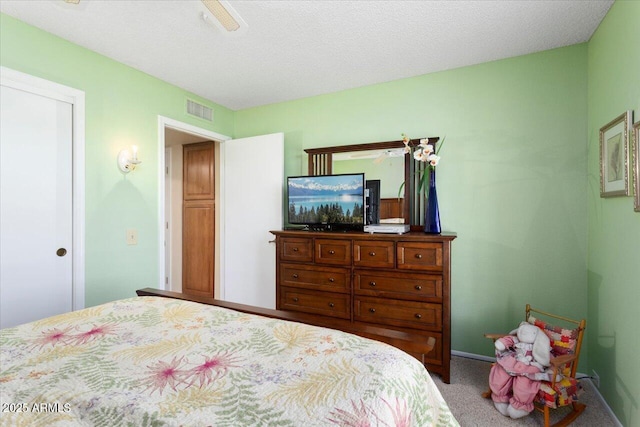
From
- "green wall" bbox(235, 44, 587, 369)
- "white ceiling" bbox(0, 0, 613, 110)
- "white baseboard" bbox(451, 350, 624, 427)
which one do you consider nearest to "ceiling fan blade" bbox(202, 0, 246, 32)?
"white ceiling" bbox(0, 0, 613, 110)

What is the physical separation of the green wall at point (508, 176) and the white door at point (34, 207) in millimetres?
2732

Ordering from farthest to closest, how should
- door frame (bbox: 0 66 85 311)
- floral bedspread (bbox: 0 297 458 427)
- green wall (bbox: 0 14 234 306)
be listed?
door frame (bbox: 0 66 85 311), green wall (bbox: 0 14 234 306), floral bedspread (bbox: 0 297 458 427)

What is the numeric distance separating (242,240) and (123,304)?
1939 mm

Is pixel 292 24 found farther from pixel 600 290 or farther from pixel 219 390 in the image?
pixel 600 290

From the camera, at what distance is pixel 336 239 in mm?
2570

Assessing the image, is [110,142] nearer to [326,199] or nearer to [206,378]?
[326,199]

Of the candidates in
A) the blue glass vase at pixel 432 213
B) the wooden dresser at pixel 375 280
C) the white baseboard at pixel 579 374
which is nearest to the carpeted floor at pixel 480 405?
the white baseboard at pixel 579 374

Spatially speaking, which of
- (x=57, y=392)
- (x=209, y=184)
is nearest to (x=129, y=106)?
(x=209, y=184)

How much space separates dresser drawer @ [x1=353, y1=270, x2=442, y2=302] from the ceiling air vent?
95.5 inches

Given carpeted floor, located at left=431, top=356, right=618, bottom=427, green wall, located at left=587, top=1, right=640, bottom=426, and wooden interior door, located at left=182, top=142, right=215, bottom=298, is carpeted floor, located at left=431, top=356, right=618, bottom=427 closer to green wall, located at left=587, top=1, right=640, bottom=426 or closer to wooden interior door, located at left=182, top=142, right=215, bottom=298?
green wall, located at left=587, top=1, right=640, bottom=426

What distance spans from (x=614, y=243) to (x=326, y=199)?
207 centimetres

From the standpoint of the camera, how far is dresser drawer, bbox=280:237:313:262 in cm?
269

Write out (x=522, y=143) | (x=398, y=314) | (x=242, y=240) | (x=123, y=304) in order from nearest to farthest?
1. (x=123, y=304)
2. (x=398, y=314)
3. (x=522, y=143)
4. (x=242, y=240)

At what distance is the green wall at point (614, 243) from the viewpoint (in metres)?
→ 1.58
